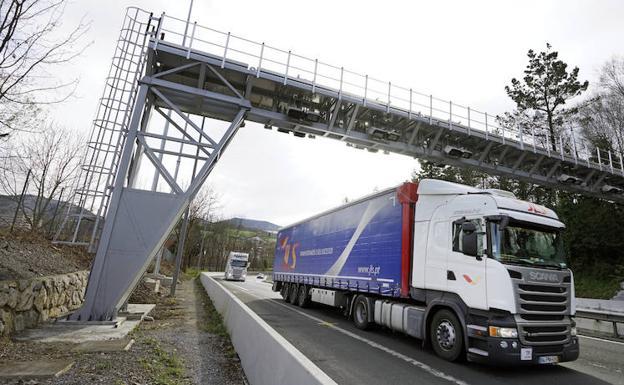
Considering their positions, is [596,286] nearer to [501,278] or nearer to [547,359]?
[547,359]

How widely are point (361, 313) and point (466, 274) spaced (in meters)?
4.40

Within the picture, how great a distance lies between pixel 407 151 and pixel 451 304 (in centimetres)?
876

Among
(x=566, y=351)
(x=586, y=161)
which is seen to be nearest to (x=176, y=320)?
(x=566, y=351)

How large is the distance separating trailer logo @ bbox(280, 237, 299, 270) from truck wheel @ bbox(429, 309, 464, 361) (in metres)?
9.83

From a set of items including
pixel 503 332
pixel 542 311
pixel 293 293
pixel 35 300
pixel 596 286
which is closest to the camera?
pixel 503 332

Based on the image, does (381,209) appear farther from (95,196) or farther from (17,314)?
(17,314)

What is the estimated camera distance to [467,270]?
668 centimetres

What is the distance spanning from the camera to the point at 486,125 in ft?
49.7

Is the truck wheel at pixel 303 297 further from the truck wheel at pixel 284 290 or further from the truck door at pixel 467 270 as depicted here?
the truck door at pixel 467 270

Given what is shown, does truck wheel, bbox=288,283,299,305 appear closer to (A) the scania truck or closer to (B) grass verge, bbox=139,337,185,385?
(A) the scania truck

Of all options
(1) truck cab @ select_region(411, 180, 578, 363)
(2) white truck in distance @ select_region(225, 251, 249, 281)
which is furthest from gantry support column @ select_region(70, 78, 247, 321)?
(2) white truck in distance @ select_region(225, 251, 249, 281)

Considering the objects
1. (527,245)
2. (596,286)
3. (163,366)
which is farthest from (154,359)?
(596,286)

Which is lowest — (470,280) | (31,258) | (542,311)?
(31,258)

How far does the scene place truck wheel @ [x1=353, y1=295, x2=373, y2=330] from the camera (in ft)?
32.3
